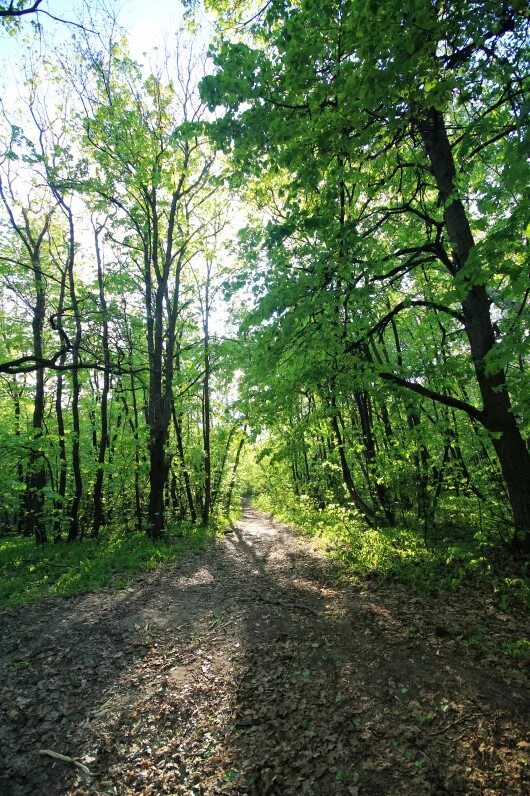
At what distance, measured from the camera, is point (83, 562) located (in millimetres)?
10664

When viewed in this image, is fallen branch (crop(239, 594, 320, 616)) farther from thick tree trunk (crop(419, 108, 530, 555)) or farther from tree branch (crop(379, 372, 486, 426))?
tree branch (crop(379, 372, 486, 426))

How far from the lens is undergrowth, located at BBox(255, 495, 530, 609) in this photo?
653 cm

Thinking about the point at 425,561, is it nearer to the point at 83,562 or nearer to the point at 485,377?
the point at 485,377

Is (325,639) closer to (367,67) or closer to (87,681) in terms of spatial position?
(87,681)

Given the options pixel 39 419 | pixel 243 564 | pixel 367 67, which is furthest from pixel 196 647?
pixel 39 419

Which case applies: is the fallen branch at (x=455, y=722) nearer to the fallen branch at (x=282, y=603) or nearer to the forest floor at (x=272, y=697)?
the forest floor at (x=272, y=697)

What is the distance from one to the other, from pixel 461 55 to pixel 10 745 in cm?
853

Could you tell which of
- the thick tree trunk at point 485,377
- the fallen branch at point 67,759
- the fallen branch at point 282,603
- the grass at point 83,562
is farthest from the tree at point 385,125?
the grass at point 83,562

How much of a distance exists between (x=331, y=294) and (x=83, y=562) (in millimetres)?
10005

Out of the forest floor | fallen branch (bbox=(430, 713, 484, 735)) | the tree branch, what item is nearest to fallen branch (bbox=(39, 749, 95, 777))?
the forest floor

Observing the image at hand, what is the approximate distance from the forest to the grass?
112 mm

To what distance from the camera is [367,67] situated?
340 cm

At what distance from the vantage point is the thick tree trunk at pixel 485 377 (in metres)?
6.78

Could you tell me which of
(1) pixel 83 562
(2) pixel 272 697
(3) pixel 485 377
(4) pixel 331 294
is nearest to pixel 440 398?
(3) pixel 485 377
